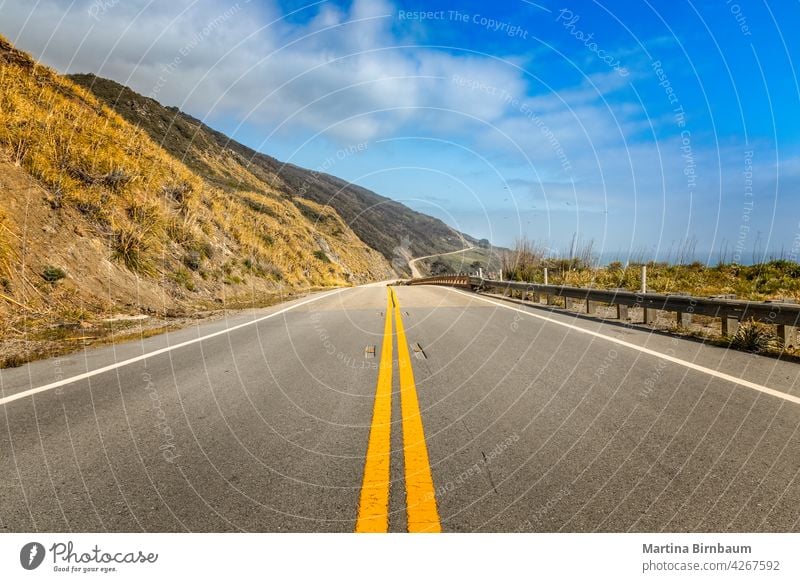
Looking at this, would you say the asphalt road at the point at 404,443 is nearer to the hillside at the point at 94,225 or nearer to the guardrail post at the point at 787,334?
the guardrail post at the point at 787,334

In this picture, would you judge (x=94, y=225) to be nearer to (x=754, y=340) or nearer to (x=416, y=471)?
(x=416, y=471)

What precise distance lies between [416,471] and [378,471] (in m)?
0.23

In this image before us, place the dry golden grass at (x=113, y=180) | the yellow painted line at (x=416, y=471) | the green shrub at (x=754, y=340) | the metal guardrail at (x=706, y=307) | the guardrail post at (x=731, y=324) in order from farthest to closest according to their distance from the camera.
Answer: the dry golden grass at (x=113, y=180) < the guardrail post at (x=731, y=324) < the green shrub at (x=754, y=340) < the metal guardrail at (x=706, y=307) < the yellow painted line at (x=416, y=471)

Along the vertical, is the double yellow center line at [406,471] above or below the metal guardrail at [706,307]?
below

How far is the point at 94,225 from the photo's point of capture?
14.8 metres

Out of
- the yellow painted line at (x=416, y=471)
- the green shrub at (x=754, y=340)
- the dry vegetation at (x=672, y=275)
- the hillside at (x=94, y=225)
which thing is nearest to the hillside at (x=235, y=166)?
the dry vegetation at (x=672, y=275)

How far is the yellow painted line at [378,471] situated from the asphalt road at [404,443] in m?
0.02

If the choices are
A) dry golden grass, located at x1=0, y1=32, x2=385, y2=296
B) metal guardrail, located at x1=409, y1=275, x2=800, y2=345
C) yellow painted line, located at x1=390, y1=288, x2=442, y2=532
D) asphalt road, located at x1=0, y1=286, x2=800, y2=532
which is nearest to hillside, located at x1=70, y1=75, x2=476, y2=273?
metal guardrail, located at x1=409, y1=275, x2=800, y2=345

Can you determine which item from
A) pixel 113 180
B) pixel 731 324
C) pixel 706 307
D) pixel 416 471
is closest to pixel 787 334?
pixel 731 324

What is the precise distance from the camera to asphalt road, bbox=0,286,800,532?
8.66 feet

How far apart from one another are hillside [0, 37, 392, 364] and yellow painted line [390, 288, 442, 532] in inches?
317

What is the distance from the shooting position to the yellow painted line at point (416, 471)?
253cm

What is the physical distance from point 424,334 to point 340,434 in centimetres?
608
